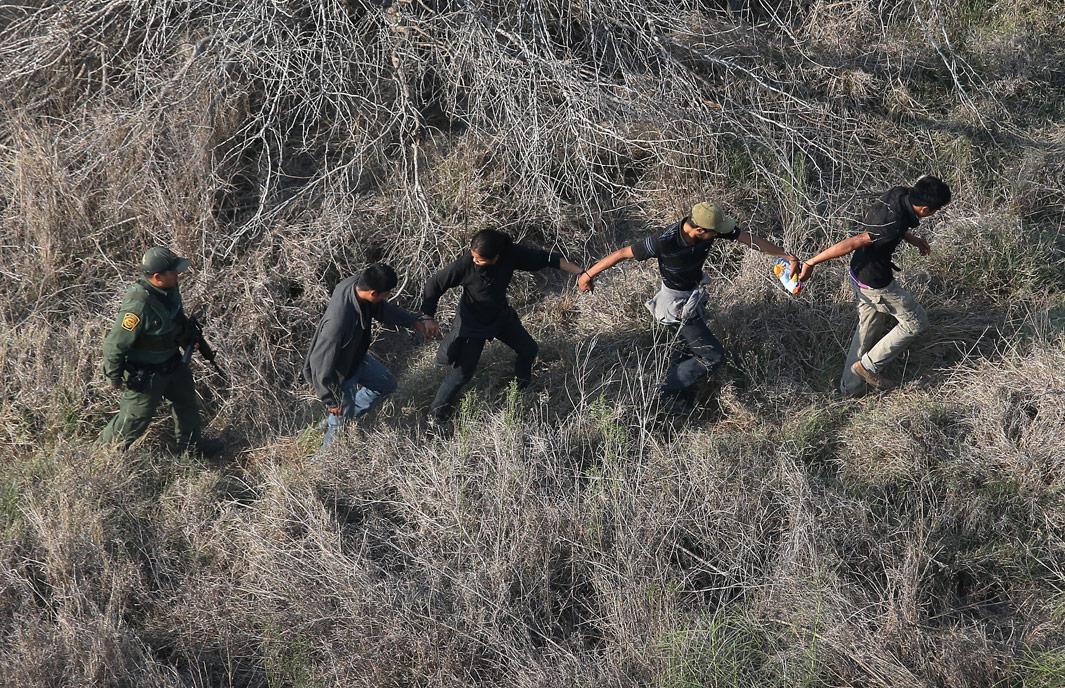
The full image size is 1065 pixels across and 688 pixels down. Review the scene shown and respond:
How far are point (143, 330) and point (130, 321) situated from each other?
0.28 ft

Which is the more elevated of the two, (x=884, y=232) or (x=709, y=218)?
(x=709, y=218)

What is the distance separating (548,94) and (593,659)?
381 cm

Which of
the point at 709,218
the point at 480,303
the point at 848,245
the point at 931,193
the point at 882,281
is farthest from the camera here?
the point at 480,303

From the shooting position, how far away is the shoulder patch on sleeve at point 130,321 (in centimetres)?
476

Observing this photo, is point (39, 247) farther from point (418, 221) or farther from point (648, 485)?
point (648, 485)

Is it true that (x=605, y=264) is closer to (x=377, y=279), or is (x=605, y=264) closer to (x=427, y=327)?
(x=427, y=327)

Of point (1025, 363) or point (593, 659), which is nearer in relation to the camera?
point (593, 659)

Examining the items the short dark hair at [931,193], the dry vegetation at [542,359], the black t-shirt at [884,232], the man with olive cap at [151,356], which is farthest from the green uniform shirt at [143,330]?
the short dark hair at [931,193]

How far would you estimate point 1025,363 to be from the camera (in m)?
5.19

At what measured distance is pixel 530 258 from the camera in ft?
17.0

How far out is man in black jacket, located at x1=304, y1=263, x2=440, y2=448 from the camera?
482cm

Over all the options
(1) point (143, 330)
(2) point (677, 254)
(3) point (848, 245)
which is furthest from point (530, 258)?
(1) point (143, 330)

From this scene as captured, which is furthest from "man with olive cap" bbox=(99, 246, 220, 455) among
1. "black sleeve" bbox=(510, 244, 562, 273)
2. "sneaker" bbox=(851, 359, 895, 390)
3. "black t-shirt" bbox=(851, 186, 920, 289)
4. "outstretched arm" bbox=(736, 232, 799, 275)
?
"sneaker" bbox=(851, 359, 895, 390)

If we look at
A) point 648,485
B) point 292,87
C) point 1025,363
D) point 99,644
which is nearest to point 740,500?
point 648,485
